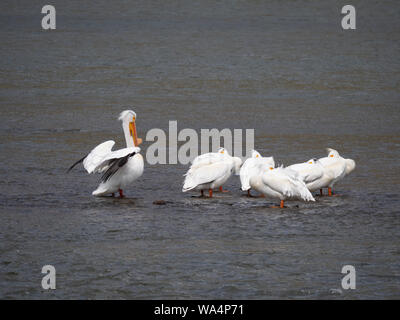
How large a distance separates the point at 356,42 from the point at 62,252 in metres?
16.0

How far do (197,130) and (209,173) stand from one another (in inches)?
155

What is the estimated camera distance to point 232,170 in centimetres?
1034

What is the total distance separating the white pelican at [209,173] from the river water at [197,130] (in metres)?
0.19

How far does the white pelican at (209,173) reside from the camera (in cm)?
984

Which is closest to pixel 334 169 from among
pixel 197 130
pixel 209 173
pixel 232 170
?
pixel 232 170

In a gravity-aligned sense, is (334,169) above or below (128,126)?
below

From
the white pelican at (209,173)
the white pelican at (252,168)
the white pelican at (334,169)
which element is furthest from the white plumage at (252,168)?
the white pelican at (334,169)

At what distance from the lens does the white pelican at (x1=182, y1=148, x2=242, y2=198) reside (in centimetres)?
984

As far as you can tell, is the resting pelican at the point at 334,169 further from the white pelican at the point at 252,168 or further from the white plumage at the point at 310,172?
the white pelican at the point at 252,168

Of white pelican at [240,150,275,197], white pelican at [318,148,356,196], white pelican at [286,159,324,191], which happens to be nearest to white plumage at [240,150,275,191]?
white pelican at [240,150,275,197]

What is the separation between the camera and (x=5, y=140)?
1290cm

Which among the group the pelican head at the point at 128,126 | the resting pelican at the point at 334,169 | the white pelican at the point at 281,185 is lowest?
the white pelican at the point at 281,185

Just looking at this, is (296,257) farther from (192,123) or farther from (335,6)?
(335,6)

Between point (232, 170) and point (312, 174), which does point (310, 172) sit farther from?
point (232, 170)
